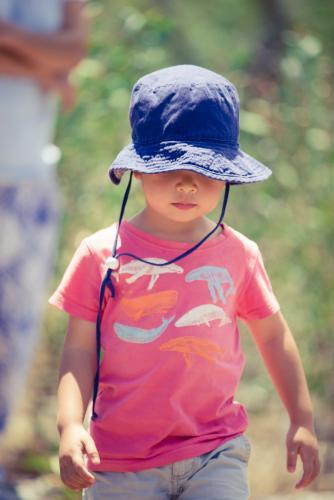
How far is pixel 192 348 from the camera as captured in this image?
220 cm

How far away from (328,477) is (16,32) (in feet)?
6.20

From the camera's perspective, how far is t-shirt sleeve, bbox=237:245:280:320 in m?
2.31

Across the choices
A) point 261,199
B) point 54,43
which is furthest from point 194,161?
point 261,199

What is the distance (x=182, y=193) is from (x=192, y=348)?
0.30m

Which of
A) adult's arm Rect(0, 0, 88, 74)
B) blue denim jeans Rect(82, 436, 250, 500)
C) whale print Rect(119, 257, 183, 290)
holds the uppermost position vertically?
adult's arm Rect(0, 0, 88, 74)

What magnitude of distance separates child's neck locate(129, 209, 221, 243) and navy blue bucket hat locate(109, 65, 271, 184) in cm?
14

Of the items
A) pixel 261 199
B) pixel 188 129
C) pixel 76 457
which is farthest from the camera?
pixel 261 199

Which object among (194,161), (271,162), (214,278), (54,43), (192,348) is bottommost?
(192,348)

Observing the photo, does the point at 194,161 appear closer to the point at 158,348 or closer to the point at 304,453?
the point at 158,348

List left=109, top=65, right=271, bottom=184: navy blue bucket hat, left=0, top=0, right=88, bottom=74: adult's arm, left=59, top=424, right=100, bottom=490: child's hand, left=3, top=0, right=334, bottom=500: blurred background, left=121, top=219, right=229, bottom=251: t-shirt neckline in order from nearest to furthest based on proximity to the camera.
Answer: left=59, top=424, right=100, bottom=490: child's hand < left=109, top=65, right=271, bottom=184: navy blue bucket hat < left=121, top=219, right=229, bottom=251: t-shirt neckline < left=0, top=0, right=88, bottom=74: adult's arm < left=3, top=0, right=334, bottom=500: blurred background

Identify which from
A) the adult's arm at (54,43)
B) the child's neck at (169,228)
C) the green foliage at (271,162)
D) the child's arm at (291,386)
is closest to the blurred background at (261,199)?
the green foliage at (271,162)

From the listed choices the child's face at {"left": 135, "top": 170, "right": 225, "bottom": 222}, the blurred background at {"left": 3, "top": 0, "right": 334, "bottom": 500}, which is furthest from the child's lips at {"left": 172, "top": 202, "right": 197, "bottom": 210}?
the blurred background at {"left": 3, "top": 0, "right": 334, "bottom": 500}

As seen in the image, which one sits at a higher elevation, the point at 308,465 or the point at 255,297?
the point at 255,297

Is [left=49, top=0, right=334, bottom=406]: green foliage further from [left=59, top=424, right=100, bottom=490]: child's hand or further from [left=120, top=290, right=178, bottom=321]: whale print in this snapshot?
[left=59, top=424, right=100, bottom=490]: child's hand
